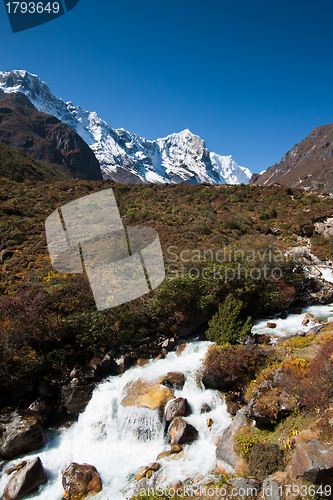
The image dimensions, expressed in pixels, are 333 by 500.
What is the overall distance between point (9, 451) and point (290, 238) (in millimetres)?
23720

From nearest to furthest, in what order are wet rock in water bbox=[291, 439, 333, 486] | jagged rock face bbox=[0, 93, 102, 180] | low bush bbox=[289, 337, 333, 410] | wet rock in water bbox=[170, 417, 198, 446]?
1. wet rock in water bbox=[291, 439, 333, 486]
2. low bush bbox=[289, 337, 333, 410]
3. wet rock in water bbox=[170, 417, 198, 446]
4. jagged rock face bbox=[0, 93, 102, 180]

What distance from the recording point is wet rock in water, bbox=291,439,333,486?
12.6 feet

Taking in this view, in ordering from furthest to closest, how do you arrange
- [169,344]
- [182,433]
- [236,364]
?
[169,344] → [236,364] → [182,433]

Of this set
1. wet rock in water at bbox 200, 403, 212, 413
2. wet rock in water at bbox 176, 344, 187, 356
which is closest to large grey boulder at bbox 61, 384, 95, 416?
wet rock in water at bbox 176, 344, 187, 356

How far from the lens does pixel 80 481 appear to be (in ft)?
19.2

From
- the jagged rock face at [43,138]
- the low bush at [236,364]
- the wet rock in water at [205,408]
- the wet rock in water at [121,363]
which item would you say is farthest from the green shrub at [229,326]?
the jagged rock face at [43,138]

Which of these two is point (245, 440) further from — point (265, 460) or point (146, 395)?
point (146, 395)

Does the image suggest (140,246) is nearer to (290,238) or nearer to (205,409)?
(205,409)

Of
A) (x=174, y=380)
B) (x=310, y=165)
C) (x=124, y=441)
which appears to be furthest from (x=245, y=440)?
(x=310, y=165)

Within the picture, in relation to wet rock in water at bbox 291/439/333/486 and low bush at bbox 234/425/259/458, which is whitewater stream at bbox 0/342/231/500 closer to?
low bush at bbox 234/425/259/458

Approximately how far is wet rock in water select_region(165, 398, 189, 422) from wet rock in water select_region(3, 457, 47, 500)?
11.4ft

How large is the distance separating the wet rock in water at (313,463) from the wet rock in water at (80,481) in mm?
4672

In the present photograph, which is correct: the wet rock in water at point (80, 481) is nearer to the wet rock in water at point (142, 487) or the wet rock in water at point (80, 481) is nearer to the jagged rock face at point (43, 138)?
the wet rock in water at point (142, 487)

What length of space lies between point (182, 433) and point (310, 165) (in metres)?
182
